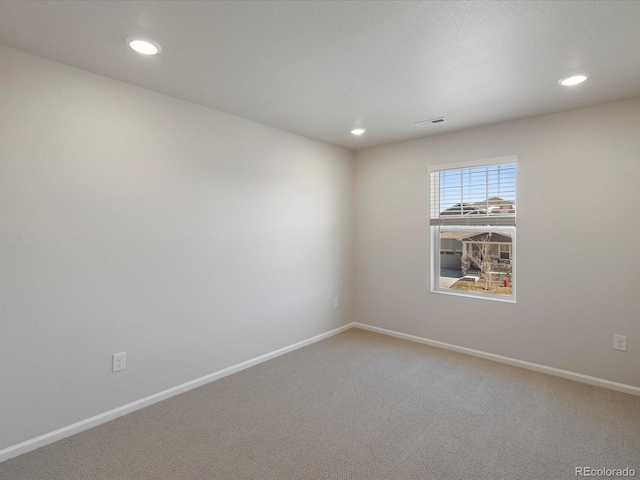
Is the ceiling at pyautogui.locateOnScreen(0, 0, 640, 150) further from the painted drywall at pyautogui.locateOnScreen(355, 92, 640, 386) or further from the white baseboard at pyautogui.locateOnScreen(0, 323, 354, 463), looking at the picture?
the white baseboard at pyautogui.locateOnScreen(0, 323, 354, 463)

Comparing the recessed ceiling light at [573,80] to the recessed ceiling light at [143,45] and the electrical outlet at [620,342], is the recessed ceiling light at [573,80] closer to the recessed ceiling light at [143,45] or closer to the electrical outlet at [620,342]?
the electrical outlet at [620,342]

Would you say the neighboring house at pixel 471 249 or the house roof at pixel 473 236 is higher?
the house roof at pixel 473 236

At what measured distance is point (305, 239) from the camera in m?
4.12

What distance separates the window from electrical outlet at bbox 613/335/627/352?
2.74 feet

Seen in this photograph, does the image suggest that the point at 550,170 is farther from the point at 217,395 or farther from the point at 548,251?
the point at 217,395

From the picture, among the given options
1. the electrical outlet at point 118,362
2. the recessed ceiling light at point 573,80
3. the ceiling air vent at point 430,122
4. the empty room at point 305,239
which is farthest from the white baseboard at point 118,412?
the recessed ceiling light at point 573,80

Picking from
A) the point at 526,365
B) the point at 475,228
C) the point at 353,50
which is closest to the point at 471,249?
the point at 475,228

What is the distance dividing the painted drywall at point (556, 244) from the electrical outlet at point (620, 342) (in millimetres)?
38

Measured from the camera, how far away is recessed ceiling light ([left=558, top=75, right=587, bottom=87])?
8.15 feet

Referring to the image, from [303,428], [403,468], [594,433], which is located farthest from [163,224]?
[594,433]

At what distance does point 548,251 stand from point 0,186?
4.21 metres

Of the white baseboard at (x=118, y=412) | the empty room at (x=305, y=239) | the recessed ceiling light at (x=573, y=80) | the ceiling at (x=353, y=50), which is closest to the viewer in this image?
the ceiling at (x=353, y=50)

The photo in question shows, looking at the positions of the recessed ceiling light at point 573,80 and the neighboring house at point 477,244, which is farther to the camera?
the neighboring house at point 477,244

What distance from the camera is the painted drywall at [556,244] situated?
296 cm
